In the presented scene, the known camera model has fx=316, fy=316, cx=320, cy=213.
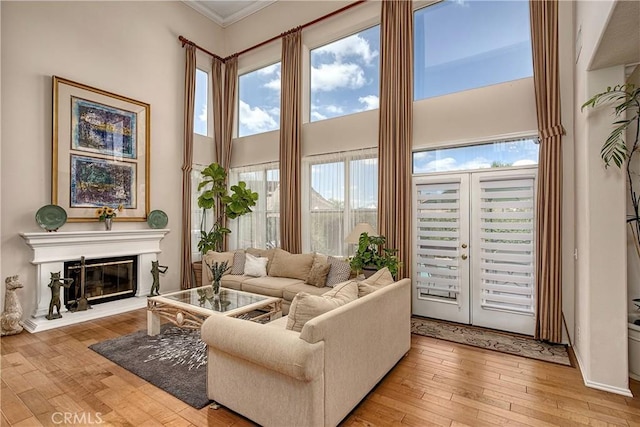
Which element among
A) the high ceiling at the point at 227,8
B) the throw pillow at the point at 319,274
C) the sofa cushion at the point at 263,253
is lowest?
the throw pillow at the point at 319,274

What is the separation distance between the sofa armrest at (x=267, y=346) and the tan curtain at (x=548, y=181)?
3.09 metres

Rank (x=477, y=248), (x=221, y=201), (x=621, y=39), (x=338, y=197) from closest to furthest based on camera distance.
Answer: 1. (x=621, y=39)
2. (x=477, y=248)
3. (x=338, y=197)
4. (x=221, y=201)

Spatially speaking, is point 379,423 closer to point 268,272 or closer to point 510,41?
point 268,272

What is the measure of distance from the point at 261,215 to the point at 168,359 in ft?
11.9

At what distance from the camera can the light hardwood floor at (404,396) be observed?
7.41 ft

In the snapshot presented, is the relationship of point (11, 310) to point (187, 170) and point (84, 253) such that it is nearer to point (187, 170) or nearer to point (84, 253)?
point (84, 253)

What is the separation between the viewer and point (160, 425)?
2.19 metres

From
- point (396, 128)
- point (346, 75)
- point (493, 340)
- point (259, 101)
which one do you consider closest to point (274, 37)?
point (259, 101)

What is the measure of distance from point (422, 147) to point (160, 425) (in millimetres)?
4259

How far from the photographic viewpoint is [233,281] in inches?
195

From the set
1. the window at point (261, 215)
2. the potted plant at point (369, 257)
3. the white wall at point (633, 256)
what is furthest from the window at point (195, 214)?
the white wall at point (633, 256)

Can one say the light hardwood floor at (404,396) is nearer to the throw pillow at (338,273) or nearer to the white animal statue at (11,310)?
the white animal statue at (11,310)

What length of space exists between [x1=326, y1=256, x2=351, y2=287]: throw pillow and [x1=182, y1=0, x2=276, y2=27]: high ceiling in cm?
532

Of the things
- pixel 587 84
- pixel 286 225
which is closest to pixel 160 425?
pixel 286 225
